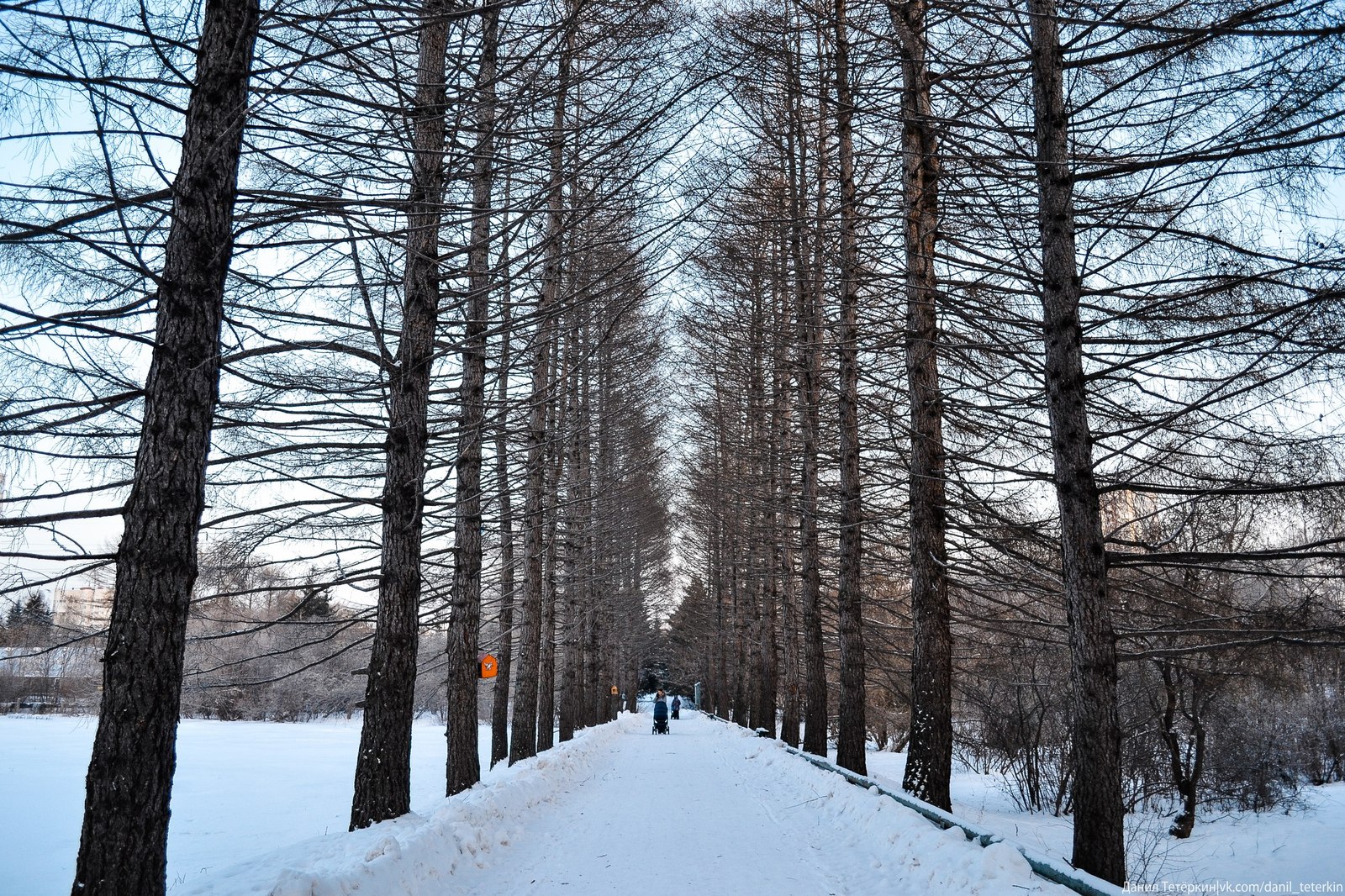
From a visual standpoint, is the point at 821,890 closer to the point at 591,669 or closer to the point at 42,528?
the point at 42,528

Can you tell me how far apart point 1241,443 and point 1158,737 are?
33.3 feet

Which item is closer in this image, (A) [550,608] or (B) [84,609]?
(B) [84,609]

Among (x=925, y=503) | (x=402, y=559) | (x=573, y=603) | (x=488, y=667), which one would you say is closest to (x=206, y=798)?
(x=488, y=667)

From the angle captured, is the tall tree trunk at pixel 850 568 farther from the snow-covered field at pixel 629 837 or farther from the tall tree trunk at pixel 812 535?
the tall tree trunk at pixel 812 535

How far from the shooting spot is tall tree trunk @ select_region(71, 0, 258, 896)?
3.63 m

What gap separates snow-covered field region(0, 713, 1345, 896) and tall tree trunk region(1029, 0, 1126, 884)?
1091 millimetres

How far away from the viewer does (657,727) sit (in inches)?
1105

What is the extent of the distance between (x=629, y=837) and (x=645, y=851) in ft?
2.38

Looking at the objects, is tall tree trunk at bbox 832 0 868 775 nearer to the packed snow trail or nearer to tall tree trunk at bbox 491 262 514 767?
the packed snow trail

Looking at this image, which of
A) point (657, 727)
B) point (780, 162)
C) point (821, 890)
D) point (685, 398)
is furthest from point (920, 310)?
point (657, 727)

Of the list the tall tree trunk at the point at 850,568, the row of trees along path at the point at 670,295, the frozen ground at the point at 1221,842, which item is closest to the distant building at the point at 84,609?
the row of trees along path at the point at 670,295

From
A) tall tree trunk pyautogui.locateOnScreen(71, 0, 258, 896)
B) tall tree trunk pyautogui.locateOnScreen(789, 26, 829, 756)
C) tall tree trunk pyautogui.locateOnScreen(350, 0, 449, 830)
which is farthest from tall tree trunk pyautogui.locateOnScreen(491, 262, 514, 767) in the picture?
tall tree trunk pyautogui.locateOnScreen(71, 0, 258, 896)

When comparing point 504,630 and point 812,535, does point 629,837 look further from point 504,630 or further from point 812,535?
point 812,535

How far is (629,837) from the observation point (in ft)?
26.2
